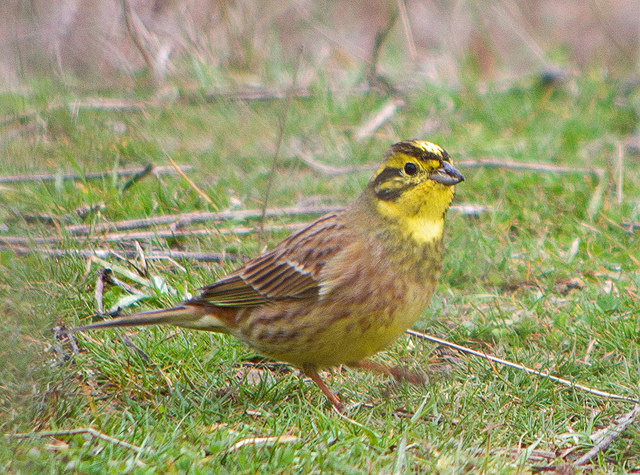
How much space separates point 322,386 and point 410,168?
1.16m

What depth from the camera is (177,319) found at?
14.4 feet

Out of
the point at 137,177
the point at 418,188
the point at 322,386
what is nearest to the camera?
the point at 322,386

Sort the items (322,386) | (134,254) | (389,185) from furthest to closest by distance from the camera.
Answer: (134,254) → (389,185) → (322,386)

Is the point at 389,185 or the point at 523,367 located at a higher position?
the point at 389,185

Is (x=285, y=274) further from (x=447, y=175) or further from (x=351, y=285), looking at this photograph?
(x=447, y=175)

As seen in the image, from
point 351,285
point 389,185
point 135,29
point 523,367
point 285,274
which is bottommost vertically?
point 523,367

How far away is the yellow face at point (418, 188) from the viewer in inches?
172

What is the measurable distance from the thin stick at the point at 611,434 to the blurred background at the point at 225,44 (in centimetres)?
446

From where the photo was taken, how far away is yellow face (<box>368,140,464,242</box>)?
14.4ft

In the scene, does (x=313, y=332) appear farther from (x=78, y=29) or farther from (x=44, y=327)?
(x=78, y=29)

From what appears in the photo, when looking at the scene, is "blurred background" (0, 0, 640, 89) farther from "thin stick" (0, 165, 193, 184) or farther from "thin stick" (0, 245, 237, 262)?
"thin stick" (0, 245, 237, 262)

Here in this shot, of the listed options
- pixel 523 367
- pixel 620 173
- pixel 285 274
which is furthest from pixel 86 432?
pixel 620 173

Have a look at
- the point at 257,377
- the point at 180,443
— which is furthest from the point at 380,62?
the point at 180,443

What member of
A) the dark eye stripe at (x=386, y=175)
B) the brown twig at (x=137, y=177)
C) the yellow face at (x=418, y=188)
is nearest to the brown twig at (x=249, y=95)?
the brown twig at (x=137, y=177)
